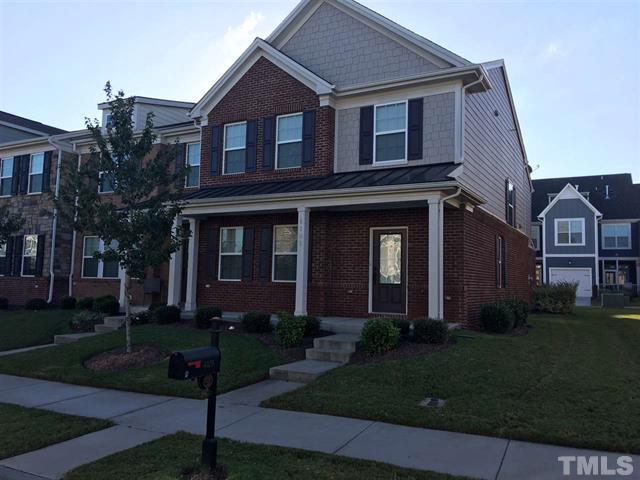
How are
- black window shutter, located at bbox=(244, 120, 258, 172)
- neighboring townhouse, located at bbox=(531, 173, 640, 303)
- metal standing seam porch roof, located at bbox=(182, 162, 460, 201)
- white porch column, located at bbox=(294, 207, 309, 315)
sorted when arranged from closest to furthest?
metal standing seam porch roof, located at bbox=(182, 162, 460, 201) → white porch column, located at bbox=(294, 207, 309, 315) → black window shutter, located at bbox=(244, 120, 258, 172) → neighboring townhouse, located at bbox=(531, 173, 640, 303)

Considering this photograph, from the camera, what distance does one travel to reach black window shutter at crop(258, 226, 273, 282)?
46.4 ft

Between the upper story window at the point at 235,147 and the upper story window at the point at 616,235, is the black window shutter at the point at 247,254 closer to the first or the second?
the upper story window at the point at 235,147

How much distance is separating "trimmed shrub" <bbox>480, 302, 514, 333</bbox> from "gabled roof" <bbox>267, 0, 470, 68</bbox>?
19.9 ft

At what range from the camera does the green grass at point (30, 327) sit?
43.8 feet

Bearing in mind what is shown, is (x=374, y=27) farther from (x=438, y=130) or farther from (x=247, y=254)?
(x=247, y=254)

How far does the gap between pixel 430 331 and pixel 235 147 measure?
8.72m

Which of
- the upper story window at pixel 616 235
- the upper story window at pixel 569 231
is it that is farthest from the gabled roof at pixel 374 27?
the upper story window at pixel 616 235

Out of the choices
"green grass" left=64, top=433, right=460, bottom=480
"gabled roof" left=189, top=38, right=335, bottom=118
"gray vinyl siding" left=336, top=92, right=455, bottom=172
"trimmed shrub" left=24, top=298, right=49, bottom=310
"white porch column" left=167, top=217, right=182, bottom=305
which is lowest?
"green grass" left=64, top=433, right=460, bottom=480

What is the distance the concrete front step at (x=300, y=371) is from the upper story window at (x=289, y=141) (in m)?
6.77

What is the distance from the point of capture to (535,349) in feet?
33.1

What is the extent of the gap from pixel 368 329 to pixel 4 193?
19.8 metres

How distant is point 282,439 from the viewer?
18.2ft

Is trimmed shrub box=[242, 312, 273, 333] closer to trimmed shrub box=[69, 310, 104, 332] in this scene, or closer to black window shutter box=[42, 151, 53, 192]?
trimmed shrub box=[69, 310, 104, 332]

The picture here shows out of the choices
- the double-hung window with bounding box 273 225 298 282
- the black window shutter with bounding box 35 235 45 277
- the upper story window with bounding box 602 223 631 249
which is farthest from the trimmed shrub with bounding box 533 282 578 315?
the upper story window with bounding box 602 223 631 249
